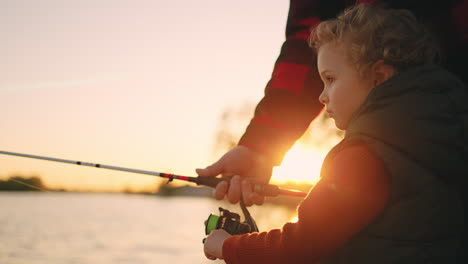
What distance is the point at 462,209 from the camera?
4.65 feet

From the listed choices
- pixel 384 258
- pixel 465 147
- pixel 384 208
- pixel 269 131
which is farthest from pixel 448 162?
pixel 269 131

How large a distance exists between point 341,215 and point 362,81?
0.55 metres

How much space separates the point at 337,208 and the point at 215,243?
0.59 m

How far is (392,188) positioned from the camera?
140 centimetres

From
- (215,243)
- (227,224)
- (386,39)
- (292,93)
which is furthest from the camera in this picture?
(292,93)

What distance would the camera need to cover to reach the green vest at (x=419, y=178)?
4.51 ft

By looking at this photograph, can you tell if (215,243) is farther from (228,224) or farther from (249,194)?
(249,194)

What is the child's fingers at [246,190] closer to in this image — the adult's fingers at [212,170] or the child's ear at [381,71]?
the adult's fingers at [212,170]

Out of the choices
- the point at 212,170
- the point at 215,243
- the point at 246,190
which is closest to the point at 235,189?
the point at 246,190

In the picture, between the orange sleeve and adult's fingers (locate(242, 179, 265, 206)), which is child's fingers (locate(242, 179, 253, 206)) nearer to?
adult's fingers (locate(242, 179, 265, 206))

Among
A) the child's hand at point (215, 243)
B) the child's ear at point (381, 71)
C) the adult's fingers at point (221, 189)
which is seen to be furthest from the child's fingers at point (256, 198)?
the child's ear at point (381, 71)

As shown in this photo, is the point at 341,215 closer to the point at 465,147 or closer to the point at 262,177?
the point at 465,147

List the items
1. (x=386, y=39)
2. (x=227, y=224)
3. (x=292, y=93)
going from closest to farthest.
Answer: (x=386, y=39)
(x=227, y=224)
(x=292, y=93)

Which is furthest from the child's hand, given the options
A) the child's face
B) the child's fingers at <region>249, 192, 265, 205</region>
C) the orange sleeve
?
the child's face
